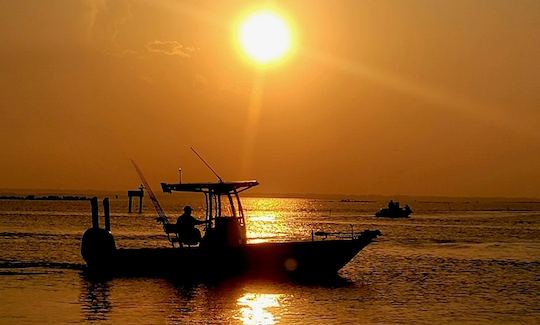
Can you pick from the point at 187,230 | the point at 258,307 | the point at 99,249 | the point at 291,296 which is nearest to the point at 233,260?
the point at 187,230

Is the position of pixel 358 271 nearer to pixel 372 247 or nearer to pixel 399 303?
pixel 399 303

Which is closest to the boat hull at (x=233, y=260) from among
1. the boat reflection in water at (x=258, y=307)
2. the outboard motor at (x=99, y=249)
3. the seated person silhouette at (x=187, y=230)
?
the outboard motor at (x=99, y=249)

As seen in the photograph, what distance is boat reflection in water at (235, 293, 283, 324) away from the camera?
29.4 m

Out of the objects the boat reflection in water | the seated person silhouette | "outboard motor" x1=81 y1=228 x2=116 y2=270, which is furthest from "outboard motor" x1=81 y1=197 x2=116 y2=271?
the boat reflection in water

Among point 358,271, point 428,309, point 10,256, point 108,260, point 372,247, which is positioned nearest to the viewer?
point 428,309

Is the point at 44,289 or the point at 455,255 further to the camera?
the point at 455,255

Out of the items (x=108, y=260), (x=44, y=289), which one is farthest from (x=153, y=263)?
→ (x=44, y=289)

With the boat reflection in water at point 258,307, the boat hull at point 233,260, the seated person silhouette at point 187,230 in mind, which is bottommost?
the boat reflection in water at point 258,307

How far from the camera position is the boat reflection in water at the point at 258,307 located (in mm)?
29375

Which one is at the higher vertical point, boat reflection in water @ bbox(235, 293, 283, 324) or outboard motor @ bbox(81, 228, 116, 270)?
outboard motor @ bbox(81, 228, 116, 270)

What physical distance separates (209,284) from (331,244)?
600cm

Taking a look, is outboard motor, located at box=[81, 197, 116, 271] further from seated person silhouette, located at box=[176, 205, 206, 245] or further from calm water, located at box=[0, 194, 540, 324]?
seated person silhouette, located at box=[176, 205, 206, 245]

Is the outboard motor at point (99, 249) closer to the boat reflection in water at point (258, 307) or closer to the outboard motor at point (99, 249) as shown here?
the outboard motor at point (99, 249)

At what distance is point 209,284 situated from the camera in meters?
38.5
